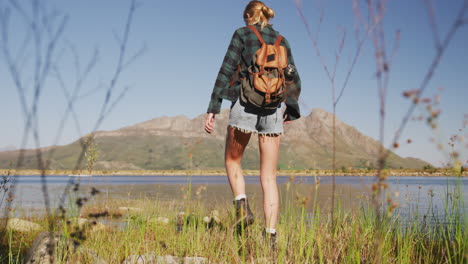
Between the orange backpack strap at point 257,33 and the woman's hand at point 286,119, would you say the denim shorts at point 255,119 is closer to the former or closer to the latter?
the woman's hand at point 286,119

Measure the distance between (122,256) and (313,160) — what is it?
1863 mm

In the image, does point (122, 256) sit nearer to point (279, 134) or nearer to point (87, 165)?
point (87, 165)

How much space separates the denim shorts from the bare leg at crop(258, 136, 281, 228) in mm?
83

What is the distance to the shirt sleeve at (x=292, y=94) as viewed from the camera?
11.8 feet

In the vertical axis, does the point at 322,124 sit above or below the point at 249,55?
below

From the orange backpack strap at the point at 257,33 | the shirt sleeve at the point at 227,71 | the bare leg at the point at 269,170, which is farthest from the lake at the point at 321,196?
the orange backpack strap at the point at 257,33

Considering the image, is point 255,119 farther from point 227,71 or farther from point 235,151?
point 227,71

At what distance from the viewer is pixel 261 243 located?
9.90ft

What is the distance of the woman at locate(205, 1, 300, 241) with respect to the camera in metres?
3.41

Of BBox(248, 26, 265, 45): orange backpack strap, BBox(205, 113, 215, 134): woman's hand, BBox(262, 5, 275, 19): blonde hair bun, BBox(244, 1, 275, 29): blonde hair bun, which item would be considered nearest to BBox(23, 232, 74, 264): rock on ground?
BBox(205, 113, 215, 134): woman's hand

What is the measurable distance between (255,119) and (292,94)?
484mm

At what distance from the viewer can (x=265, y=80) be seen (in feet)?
10.7

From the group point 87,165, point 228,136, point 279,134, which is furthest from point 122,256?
point 279,134

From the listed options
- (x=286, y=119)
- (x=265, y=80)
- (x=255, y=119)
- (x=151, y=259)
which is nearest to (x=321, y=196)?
(x=286, y=119)
